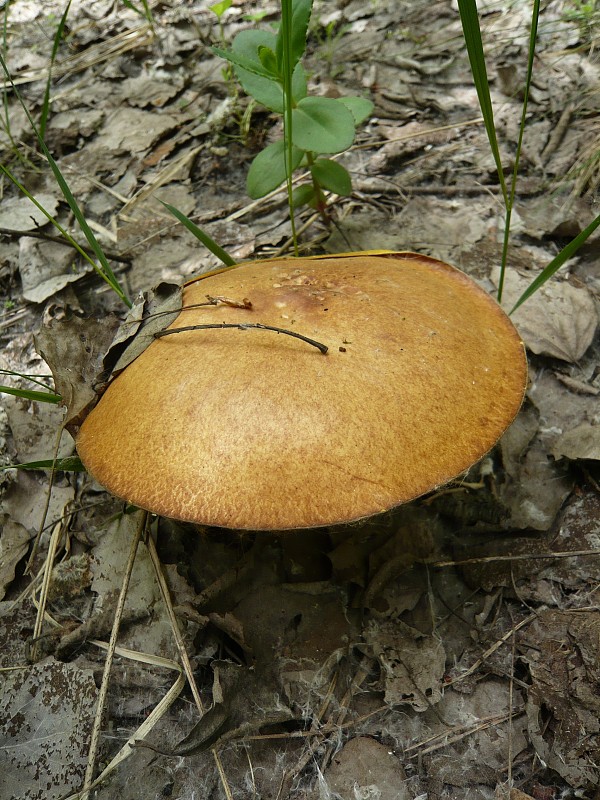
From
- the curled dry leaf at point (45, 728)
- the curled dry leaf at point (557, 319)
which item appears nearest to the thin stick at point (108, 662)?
the curled dry leaf at point (45, 728)

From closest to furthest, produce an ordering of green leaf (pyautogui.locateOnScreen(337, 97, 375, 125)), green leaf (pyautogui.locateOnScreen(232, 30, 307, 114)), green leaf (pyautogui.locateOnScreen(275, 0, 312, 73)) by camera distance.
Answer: green leaf (pyautogui.locateOnScreen(275, 0, 312, 73)) → green leaf (pyautogui.locateOnScreen(232, 30, 307, 114)) → green leaf (pyautogui.locateOnScreen(337, 97, 375, 125))

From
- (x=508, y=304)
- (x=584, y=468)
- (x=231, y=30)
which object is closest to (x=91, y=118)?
(x=231, y=30)

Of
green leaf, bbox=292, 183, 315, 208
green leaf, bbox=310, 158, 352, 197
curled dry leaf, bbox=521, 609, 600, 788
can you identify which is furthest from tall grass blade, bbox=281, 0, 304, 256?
curled dry leaf, bbox=521, 609, 600, 788

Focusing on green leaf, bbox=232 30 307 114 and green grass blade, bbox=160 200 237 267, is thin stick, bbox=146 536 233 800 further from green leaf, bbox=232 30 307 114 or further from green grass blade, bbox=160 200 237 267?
green leaf, bbox=232 30 307 114

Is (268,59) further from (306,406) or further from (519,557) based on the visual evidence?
(519,557)

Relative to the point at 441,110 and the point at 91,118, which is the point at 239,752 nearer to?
the point at 441,110

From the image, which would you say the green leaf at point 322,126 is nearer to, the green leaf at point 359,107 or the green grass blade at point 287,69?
the green grass blade at point 287,69

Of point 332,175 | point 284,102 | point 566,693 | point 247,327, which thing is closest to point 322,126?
point 284,102
